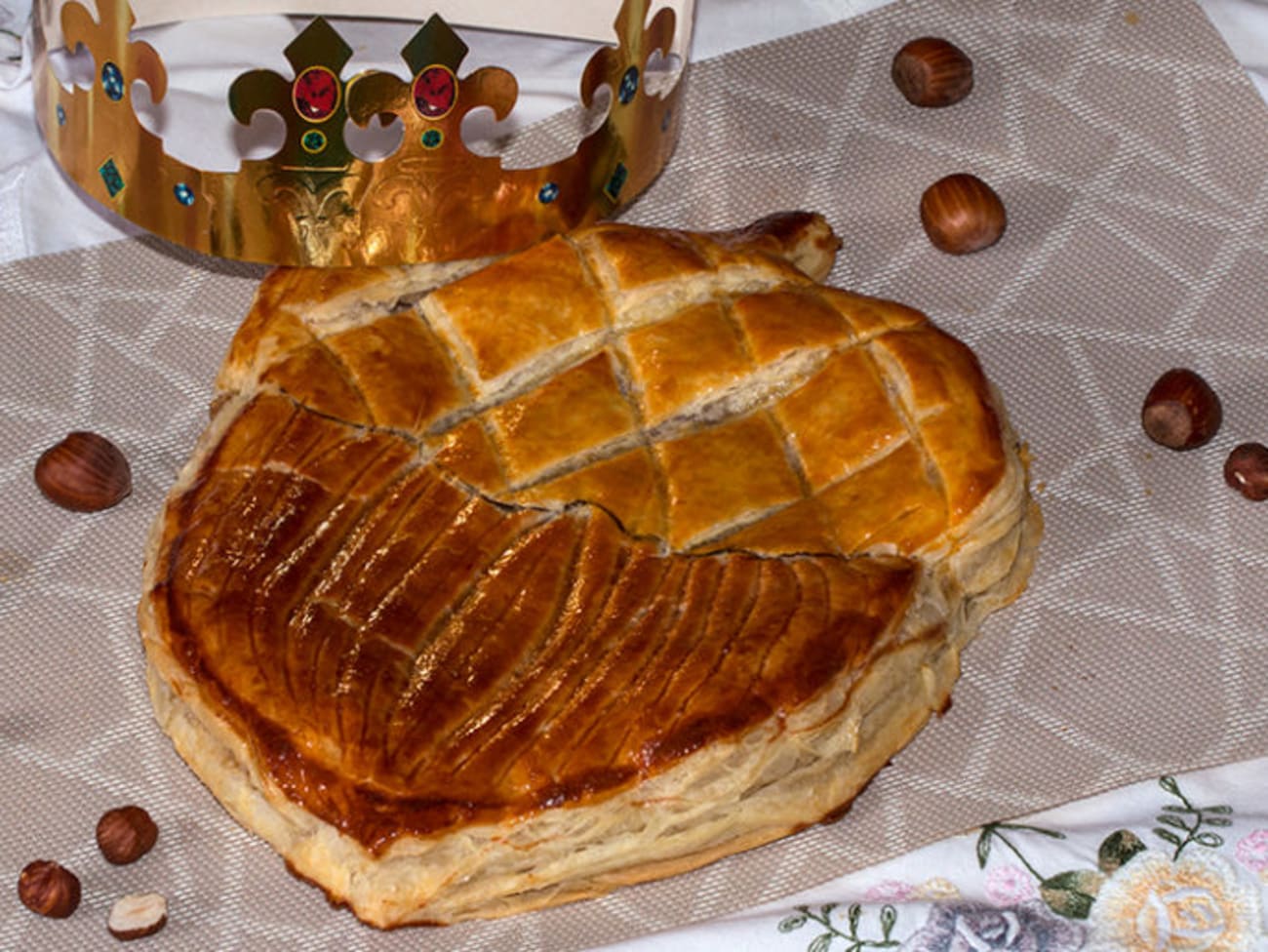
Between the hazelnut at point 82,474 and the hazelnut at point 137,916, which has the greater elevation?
the hazelnut at point 82,474

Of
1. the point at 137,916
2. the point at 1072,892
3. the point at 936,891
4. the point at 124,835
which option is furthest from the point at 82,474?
the point at 1072,892

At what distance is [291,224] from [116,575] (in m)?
0.56

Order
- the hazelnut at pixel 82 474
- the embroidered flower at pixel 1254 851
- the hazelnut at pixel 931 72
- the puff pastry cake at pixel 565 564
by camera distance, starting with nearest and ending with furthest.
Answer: the puff pastry cake at pixel 565 564 → the embroidered flower at pixel 1254 851 → the hazelnut at pixel 82 474 → the hazelnut at pixel 931 72

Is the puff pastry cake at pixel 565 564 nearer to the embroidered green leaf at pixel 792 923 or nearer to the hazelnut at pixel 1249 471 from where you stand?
the embroidered green leaf at pixel 792 923

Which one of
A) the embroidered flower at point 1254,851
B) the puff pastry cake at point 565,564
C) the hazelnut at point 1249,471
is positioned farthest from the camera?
Result: the hazelnut at point 1249,471

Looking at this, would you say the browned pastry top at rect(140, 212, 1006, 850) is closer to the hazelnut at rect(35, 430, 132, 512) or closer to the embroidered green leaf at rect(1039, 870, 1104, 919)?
the hazelnut at rect(35, 430, 132, 512)

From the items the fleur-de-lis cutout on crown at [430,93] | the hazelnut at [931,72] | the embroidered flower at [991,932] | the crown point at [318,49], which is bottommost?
the embroidered flower at [991,932]

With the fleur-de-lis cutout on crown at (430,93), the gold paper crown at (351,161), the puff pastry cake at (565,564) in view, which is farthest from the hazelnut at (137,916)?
the fleur-de-lis cutout on crown at (430,93)

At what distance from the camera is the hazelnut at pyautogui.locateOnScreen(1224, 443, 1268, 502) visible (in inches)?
136

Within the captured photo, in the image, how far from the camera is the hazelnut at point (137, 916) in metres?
3.00

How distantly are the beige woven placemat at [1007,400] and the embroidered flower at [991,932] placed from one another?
0.37 ft

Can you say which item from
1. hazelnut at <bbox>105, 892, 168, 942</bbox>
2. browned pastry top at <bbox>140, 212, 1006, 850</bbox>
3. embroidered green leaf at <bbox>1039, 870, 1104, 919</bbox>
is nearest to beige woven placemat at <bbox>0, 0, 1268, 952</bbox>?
hazelnut at <bbox>105, 892, 168, 942</bbox>

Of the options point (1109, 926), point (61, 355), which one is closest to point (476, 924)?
point (1109, 926)

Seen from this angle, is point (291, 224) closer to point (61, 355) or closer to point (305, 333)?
point (305, 333)
